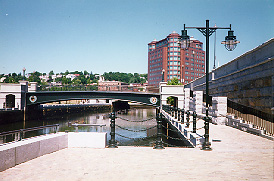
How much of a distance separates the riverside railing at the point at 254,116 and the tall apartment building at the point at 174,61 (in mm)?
93659

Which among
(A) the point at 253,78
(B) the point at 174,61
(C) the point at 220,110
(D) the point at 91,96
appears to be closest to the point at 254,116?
(A) the point at 253,78

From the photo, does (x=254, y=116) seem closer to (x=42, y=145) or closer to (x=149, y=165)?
(x=149, y=165)

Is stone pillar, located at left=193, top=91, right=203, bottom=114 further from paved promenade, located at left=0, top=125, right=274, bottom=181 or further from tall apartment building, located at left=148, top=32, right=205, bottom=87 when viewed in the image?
tall apartment building, located at left=148, top=32, right=205, bottom=87

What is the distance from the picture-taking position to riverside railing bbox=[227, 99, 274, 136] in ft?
38.0

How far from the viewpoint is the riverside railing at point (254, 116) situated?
11573 millimetres

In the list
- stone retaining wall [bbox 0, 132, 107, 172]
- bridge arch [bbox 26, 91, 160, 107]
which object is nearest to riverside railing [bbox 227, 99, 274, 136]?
stone retaining wall [bbox 0, 132, 107, 172]

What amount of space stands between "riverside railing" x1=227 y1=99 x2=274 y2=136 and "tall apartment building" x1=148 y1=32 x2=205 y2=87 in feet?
307

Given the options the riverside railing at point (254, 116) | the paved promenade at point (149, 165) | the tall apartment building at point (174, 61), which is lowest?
the paved promenade at point (149, 165)

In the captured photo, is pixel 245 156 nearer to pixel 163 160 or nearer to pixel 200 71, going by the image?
pixel 163 160

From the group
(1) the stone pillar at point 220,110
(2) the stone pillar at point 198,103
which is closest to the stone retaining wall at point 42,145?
(1) the stone pillar at point 220,110

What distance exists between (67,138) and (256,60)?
11.2m

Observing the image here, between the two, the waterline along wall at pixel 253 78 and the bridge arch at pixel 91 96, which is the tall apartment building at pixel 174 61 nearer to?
the bridge arch at pixel 91 96

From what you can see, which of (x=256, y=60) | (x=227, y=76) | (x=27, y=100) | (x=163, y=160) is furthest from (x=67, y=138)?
(x=27, y=100)

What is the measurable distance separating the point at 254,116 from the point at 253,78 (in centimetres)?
232
